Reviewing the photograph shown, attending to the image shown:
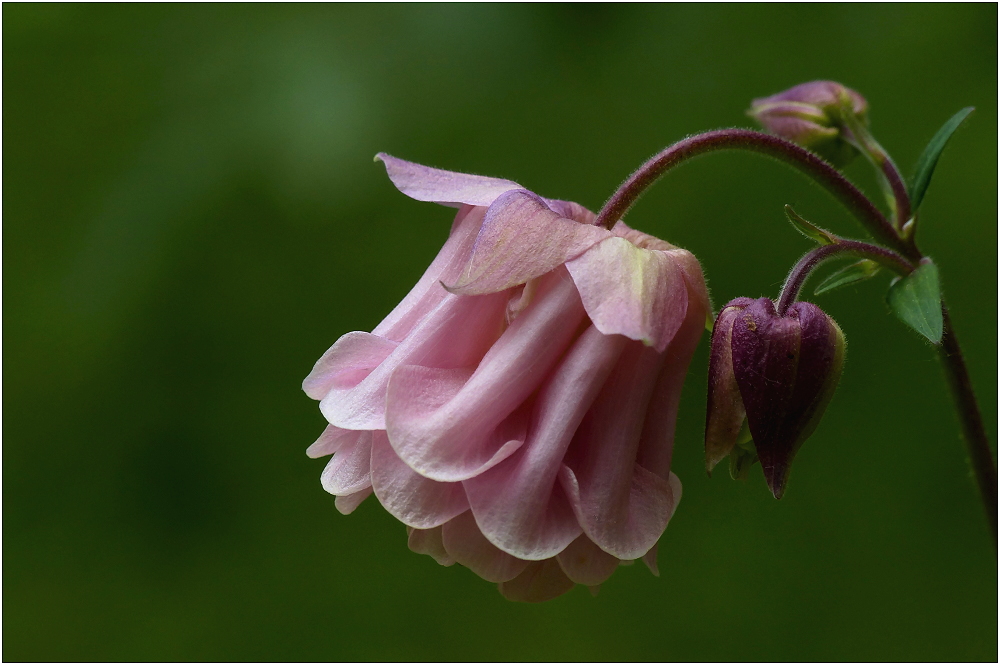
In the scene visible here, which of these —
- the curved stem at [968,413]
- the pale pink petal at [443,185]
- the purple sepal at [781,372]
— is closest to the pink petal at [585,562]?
the purple sepal at [781,372]

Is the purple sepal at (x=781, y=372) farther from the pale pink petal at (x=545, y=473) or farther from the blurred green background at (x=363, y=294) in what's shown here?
the blurred green background at (x=363, y=294)

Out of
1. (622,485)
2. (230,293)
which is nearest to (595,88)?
(230,293)

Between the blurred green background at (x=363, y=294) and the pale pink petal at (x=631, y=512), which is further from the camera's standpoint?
the blurred green background at (x=363, y=294)

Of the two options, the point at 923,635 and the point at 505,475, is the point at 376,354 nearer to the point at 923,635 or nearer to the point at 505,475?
the point at 505,475

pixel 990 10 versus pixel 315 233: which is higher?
pixel 990 10

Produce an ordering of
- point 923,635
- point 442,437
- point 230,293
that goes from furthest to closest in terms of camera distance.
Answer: point 230,293 < point 923,635 < point 442,437

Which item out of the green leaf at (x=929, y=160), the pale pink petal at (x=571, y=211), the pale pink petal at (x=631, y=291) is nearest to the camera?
the pale pink petal at (x=631, y=291)
